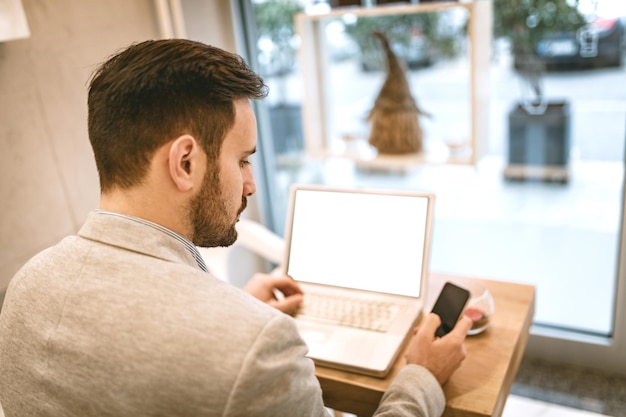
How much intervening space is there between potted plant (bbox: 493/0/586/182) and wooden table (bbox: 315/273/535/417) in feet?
2.92

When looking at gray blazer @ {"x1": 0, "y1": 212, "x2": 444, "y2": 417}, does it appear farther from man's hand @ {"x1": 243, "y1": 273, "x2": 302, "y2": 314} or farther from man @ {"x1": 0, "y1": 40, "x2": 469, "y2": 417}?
man's hand @ {"x1": 243, "y1": 273, "x2": 302, "y2": 314}

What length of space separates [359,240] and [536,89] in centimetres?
101

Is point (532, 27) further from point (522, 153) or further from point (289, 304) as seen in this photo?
point (289, 304)

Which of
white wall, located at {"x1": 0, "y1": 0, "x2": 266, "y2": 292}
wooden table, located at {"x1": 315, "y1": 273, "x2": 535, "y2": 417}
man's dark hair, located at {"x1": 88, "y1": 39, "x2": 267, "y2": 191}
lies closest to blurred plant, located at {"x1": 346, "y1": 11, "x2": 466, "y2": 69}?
white wall, located at {"x1": 0, "y1": 0, "x2": 266, "y2": 292}

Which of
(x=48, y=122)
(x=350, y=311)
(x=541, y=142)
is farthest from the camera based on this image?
(x=541, y=142)

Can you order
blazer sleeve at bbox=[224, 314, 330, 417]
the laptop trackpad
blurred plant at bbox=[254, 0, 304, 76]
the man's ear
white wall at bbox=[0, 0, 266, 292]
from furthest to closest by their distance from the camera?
1. blurred plant at bbox=[254, 0, 304, 76]
2. white wall at bbox=[0, 0, 266, 292]
3. the laptop trackpad
4. the man's ear
5. blazer sleeve at bbox=[224, 314, 330, 417]

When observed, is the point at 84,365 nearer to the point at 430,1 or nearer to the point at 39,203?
the point at 39,203

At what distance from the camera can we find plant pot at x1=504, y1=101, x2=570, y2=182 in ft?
7.00

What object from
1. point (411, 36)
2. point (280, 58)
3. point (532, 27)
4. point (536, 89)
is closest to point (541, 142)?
point (536, 89)

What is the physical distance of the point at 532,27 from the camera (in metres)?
2.05

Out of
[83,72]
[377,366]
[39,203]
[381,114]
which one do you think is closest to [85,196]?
[39,203]

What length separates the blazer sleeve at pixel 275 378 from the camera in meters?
0.81

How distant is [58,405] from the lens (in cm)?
90

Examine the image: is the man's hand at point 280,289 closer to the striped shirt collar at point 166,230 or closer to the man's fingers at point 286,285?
the man's fingers at point 286,285
